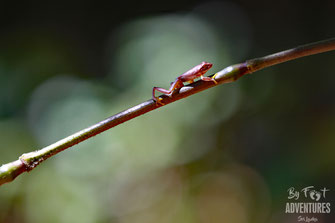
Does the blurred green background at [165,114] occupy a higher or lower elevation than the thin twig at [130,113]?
higher

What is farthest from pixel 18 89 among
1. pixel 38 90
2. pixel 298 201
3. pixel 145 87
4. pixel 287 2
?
pixel 287 2

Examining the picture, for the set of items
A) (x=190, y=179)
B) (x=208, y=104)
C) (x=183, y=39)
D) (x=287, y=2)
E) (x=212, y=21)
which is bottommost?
(x=190, y=179)

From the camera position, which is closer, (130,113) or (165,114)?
(130,113)

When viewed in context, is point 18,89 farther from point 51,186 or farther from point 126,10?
point 126,10

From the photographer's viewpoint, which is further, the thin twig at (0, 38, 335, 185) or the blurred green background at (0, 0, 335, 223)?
the blurred green background at (0, 0, 335, 223)

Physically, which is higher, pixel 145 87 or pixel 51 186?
pixel 145 87

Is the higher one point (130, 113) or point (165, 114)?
point (165, 114)

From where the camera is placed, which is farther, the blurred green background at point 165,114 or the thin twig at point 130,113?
the blurred green background at point 165,114

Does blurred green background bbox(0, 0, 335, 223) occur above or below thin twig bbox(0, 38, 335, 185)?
above
